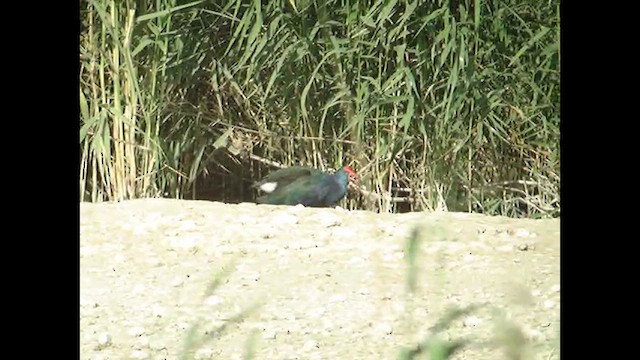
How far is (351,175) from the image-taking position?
116 inches

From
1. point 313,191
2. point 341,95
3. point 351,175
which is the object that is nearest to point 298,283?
point 313,191

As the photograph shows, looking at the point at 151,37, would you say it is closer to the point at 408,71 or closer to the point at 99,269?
the point at 408,71

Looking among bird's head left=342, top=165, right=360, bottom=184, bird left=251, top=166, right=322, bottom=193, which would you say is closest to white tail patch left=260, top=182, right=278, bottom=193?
bird left=251, top=166, right=322, bottom=193

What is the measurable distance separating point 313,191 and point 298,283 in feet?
2.40

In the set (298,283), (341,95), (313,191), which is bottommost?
(298,283)

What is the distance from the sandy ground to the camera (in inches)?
73.3

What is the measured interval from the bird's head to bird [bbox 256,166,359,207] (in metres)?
0.06

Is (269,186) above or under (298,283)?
above

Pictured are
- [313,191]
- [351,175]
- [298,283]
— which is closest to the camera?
[298,283]

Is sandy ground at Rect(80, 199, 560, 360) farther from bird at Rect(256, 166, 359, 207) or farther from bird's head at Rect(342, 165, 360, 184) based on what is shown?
bird's head at Rect(342, 165, 360, 184)

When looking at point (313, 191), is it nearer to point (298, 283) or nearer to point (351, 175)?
point (351, 175)

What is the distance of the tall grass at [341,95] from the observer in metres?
2.92

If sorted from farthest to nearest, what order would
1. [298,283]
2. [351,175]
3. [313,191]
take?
[351,175] < [313,191] < [298,283]
